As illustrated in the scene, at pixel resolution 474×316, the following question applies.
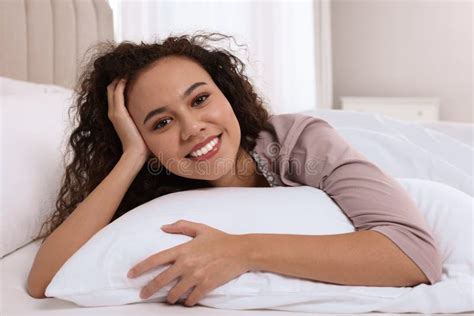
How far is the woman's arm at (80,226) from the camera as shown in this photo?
1049 millimetres

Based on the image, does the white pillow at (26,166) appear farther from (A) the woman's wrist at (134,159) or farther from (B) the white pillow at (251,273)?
(B) the white pillow at (251,273)

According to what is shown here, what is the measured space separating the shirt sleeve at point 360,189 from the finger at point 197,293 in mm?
307

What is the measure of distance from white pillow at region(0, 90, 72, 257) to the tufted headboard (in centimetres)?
59

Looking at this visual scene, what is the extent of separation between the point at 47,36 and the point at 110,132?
38.4 inches

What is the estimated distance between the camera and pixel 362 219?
1043 millimetres

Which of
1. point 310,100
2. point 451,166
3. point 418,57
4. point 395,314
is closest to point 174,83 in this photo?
point 395,314

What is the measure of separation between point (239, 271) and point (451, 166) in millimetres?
972

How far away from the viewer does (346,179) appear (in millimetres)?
1115

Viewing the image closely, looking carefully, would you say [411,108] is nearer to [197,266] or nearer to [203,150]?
[203,150]

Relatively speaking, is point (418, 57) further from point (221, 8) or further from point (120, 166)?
point (120, 166)

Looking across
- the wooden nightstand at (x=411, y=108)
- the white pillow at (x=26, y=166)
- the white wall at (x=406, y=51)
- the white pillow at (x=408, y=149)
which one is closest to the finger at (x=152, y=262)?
the white pillow at (x=26, y=166)

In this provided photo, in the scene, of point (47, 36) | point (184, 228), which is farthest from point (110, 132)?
point (47, 36)

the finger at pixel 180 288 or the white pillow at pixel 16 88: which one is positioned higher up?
the white pillow at pixel 16 88

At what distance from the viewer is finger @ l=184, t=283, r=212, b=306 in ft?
2.96
